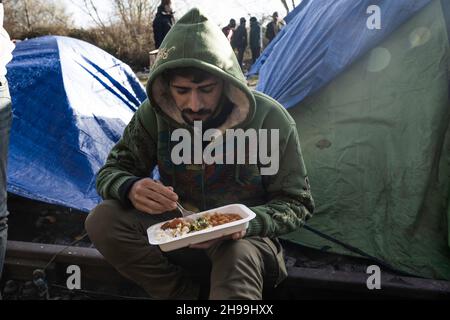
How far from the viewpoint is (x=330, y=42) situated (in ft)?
8.82

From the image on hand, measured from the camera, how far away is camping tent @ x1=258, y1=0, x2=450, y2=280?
2.34 m

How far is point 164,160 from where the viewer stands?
1.95m

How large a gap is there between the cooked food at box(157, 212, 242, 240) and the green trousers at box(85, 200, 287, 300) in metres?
0.09

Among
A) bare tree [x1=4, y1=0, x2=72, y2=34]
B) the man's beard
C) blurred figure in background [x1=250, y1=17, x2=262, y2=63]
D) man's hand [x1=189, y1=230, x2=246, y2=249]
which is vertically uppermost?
bare tree [x1=4, y1=0, x2=72, y2=34]

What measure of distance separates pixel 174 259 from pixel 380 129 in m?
1.52

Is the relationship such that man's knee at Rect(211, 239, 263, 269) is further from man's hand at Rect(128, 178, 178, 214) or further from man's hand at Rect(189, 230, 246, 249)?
man's hand at Rect(128, 178, 178, 214)

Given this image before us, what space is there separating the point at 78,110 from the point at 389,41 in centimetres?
230

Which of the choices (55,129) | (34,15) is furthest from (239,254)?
(34,15)

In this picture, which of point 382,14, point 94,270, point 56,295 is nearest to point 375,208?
point 382,14

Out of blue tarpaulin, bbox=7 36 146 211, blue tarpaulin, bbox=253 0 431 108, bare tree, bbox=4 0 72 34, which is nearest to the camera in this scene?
blue tarpaulin, bbox=253 0 431 108

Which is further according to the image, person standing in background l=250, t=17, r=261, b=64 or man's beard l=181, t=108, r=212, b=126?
person standing in background l=250, t=17, r=261, b=64

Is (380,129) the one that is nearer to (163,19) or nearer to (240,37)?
(163,19)

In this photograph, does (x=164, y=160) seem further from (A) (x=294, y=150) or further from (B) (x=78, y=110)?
(B) (x=78, y=110)

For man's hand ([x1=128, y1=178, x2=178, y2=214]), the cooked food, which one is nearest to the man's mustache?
man's hand ([x1=128, y1=178, x2=178, y2=214])
